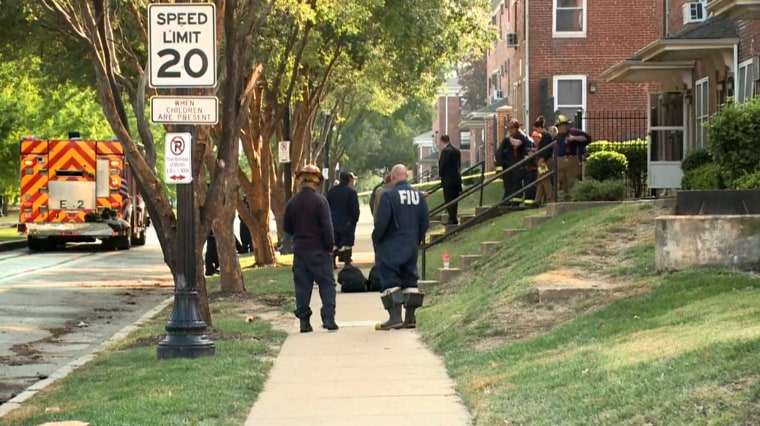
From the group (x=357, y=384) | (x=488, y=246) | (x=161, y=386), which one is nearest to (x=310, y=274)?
(x=357, y=384)

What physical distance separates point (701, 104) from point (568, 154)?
3.68m

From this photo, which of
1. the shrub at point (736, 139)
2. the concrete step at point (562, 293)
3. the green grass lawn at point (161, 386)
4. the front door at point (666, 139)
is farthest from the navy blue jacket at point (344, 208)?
the concrete step at point (562, 293)

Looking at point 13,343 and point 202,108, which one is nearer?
point 202,108

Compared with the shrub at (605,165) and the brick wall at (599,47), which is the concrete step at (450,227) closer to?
the shrub at (605,165)

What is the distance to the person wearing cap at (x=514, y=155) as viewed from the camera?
24250 millimetres

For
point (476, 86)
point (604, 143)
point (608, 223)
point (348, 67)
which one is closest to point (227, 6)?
point (608, 223)

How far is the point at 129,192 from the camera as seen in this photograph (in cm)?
3722

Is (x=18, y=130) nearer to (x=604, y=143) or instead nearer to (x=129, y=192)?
(x=129, y=192)

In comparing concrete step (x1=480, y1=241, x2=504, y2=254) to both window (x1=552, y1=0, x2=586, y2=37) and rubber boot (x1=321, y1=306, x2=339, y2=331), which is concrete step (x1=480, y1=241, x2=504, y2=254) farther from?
window (x1=552, y1=0, x2=586, y2=37)

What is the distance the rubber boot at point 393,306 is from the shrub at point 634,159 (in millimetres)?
11312

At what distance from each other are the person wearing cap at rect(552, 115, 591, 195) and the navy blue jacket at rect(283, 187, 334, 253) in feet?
29.4

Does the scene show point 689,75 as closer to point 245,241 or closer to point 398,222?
point 398,222

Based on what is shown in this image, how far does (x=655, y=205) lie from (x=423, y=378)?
7.96 meters

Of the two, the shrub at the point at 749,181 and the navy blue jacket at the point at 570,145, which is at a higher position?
the navy blue jacket at the point at 570,145
